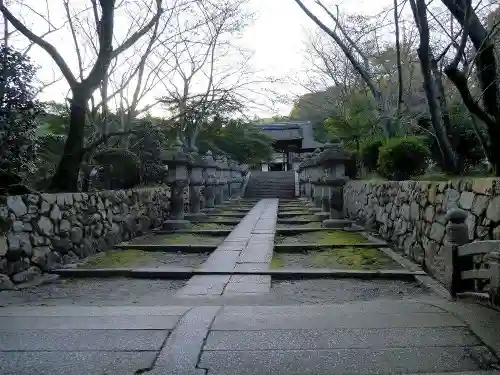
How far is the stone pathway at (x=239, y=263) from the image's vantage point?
5.49 meters

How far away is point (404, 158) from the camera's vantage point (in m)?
9.48

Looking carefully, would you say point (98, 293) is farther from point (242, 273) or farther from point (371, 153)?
point (371, 153)

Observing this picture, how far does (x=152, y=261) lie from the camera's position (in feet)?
24.1

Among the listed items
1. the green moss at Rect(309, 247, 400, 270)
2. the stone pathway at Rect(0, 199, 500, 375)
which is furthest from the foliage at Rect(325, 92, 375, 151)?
the stone pathway at Rect(0, 199, 500, 375)

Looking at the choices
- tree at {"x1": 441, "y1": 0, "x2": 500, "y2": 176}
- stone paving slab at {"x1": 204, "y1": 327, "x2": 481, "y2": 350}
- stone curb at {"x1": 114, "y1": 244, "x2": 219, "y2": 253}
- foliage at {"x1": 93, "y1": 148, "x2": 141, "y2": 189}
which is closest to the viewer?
stone paving slab at {"x1": 204, "y1": 327, "x2": 481, "y2": 350}

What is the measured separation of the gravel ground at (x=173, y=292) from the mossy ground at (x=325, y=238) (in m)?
2.82

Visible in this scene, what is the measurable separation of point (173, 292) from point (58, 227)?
7.62 ft

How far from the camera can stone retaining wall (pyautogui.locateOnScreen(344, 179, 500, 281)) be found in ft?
15.9

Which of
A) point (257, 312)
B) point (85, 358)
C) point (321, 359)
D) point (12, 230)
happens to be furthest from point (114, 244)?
point (321, 359)

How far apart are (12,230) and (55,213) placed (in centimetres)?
105

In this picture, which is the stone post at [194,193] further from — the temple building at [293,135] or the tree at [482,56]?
the temple building at [293,135]

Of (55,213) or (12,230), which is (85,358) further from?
(55,213)

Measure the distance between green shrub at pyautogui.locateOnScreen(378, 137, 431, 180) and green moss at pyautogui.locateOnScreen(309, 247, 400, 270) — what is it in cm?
242

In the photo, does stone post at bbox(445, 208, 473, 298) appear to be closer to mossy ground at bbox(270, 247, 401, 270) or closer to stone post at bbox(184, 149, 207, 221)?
mossy ground at bbox(270, 247, 401, 270)
